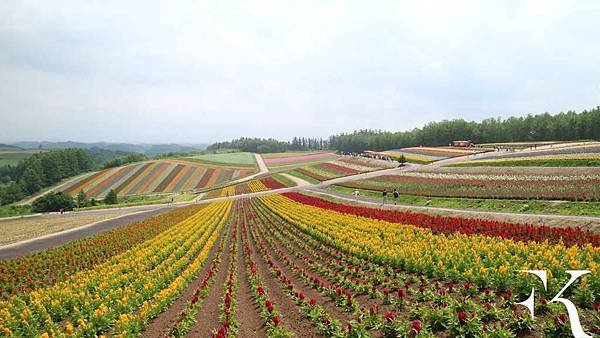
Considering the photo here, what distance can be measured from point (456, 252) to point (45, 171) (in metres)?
147

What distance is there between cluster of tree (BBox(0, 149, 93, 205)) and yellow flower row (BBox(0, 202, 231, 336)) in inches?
4121

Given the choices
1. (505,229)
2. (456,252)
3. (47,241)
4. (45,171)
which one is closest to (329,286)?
(456,252)

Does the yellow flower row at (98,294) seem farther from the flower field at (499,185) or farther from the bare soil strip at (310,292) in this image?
the flower field at (499,185)

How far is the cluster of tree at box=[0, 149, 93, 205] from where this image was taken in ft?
329

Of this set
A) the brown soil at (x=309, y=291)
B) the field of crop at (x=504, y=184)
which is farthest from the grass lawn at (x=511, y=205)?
the brown soil at (x=309, y=291)

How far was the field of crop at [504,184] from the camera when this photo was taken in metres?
27.7

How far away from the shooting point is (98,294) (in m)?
14.5

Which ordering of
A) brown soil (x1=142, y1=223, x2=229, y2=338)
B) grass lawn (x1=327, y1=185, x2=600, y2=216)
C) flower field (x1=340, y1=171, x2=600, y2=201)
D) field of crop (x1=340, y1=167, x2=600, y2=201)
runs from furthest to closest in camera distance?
field of crop (x1=340, y1=167, x2=600, y2=201) < flower field (x1=340, y1=171, x2=600, y2=201) < grass lawn (x1=327, y1=185, x2=600, y2=216) < brown soil (x1=142, y1=223, x2=229, y2=338)

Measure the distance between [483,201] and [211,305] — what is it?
1045 inches

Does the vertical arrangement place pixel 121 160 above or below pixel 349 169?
above

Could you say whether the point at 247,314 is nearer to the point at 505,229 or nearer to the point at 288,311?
the point at 288,311

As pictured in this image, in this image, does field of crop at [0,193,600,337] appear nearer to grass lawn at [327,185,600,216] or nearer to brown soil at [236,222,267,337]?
brown soil at [236,222,267,337]

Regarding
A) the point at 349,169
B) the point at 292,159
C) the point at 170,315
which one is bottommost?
the point at 170,315

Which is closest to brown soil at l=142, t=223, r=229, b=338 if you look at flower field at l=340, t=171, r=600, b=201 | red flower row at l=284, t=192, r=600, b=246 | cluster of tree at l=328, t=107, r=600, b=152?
red flower row at l=284, t=192, r=600, b=246
